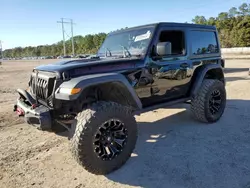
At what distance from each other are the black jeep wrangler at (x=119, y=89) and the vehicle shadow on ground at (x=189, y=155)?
0.28m

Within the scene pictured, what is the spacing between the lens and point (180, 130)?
4.77m

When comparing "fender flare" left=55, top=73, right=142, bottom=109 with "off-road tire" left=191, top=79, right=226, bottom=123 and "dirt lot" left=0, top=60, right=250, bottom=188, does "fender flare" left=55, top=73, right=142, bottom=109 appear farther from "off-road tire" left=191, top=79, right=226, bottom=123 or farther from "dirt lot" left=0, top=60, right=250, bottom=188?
"off-road tire" left=191, top=79, right=226, bottom=123

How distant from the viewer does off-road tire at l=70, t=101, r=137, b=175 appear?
9.82 ft

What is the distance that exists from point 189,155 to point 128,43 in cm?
219

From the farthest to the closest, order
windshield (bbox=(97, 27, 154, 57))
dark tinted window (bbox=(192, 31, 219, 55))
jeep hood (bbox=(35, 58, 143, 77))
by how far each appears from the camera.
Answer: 1. dark tinted window (bbox=(192, 31, 219, 55))
2. windshield (bbox=(97, 27, 154, 57))
3. jeep hood (bbox=(35, 58, 143, 77))

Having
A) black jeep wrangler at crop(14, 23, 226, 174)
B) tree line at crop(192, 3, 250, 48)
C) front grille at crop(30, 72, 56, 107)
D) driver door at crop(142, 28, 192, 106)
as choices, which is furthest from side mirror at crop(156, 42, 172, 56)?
tree line at crop(192, 3, 250, 48)

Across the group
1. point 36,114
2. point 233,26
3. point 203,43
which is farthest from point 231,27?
point 36,114

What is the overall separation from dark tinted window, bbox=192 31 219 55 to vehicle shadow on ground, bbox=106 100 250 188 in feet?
5.09

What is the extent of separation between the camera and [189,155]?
3.67 metres

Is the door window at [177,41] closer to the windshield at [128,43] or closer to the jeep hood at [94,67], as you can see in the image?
the windshield at [128,43]

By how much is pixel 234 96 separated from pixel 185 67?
3866 mm

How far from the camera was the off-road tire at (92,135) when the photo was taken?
2.99 metres

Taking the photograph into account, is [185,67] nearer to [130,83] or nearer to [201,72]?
[201,72]

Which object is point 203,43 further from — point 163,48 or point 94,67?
point 94,67
